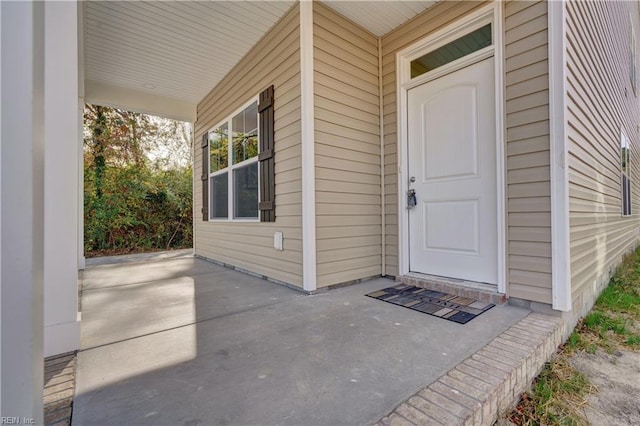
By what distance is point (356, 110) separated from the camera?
302 cm

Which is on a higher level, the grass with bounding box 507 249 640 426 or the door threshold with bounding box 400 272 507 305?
the door threshold with bounding box 400 272 507 305

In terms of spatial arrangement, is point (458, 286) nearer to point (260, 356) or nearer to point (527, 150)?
point (527, 150)

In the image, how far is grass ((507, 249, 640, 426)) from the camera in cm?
135

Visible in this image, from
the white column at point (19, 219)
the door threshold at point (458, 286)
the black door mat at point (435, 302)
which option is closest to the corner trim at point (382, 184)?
the door threshold at point (458, 286)

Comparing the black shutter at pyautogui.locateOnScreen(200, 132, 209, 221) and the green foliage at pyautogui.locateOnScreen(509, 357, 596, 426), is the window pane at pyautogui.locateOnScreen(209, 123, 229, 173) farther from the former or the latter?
the green foliage at pyautogui.locateOnScreen(509, 357, 596, 426)

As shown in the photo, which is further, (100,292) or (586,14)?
(100,292)

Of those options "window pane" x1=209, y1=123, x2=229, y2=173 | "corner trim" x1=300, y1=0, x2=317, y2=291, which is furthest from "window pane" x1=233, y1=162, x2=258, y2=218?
"corner trim" x1=300, y1=0, x2=317, y2=291

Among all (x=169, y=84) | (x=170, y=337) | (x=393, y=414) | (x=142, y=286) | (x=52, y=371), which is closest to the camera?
(x=393, y=414)

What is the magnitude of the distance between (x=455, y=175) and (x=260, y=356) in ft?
7.15

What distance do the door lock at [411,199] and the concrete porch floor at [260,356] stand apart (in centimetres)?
107

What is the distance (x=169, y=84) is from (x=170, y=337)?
421 centimetres

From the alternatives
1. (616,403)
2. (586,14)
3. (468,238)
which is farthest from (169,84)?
(616,403)

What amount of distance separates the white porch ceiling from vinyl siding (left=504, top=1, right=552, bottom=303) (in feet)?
3.01

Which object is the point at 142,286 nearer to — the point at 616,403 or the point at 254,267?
the point at 254,267
